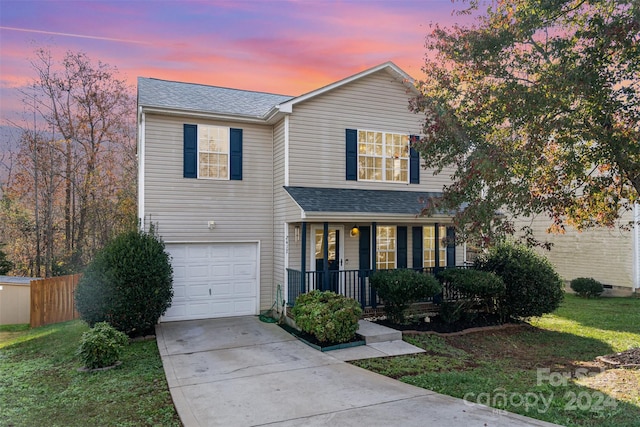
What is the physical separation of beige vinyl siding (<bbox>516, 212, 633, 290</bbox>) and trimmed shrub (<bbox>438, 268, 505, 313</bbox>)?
21.7 ft

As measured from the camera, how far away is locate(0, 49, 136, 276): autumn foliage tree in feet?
65.7

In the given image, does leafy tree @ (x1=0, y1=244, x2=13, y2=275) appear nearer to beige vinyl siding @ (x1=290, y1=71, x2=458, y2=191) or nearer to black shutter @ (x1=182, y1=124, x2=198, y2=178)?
black shutter @ (x1=182, y1=124, x2=198, y2=178)

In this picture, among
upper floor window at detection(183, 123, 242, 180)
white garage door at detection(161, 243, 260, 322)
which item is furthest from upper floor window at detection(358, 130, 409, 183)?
white garage door at detection(161, 243, 260, 322)

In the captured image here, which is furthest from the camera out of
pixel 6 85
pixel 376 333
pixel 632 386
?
pixel 6 85

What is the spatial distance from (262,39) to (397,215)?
626 cm

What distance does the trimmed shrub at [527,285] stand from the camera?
1060 centimetres

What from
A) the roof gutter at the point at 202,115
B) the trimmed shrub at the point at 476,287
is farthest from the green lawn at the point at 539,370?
the roof gutter at the point at 202,115

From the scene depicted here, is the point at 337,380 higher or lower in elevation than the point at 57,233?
lower

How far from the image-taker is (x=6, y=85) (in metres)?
19.2

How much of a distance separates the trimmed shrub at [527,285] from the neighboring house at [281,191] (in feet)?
5.48

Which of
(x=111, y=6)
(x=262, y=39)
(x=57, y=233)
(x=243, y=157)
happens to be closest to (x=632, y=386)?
(x=243, y=157)

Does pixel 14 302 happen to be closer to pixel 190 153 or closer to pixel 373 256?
pixel 190 153

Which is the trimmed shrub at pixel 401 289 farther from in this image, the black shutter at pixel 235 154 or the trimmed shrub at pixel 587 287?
the trimmed shrub at pixel 587 287

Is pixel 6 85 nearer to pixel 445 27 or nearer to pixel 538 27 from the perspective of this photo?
pixel 445 27
